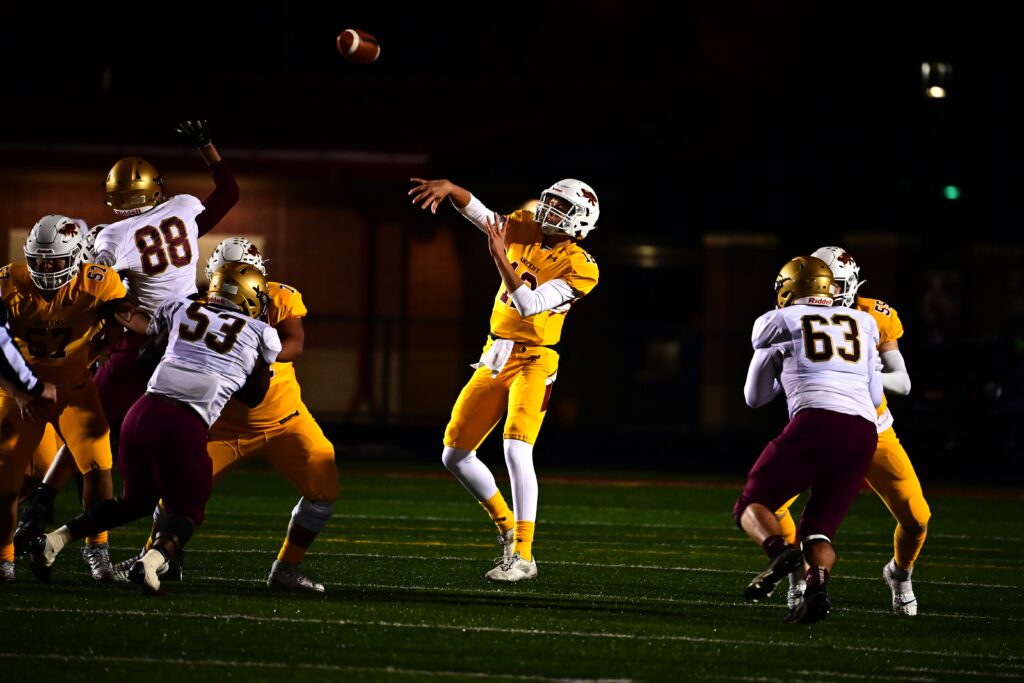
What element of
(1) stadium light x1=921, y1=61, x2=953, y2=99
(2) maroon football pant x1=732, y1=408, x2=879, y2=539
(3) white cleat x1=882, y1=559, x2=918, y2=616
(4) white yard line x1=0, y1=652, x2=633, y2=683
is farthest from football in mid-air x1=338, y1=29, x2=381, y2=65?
(1) stadium light x1=921, y1=61, x2=953, y2=99

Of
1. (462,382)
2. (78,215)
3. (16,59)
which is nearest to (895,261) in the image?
(462,382)

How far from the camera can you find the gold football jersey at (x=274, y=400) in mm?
7105

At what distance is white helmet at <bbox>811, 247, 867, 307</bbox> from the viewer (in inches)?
288

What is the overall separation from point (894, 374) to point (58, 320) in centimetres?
378

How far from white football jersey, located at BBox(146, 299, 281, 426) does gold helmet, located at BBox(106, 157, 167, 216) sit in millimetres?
1452

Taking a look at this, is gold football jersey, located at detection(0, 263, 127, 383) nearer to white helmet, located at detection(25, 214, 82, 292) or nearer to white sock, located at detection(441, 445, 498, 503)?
white helmet, located at detection(25, 214, 82, 292)

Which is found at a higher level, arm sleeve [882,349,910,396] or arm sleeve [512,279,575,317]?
arm sleeve [512,279,575,317]

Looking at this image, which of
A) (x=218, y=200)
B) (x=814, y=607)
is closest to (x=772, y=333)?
(x=814, y=607)

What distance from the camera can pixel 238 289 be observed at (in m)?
6.79

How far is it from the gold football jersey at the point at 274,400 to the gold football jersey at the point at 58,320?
0.74 metres

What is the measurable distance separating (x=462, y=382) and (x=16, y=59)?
27.4ft

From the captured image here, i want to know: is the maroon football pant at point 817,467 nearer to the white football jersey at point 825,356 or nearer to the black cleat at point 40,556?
the white football jersey at point 825,356

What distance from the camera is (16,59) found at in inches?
853

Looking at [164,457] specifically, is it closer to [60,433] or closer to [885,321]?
[60,433]
